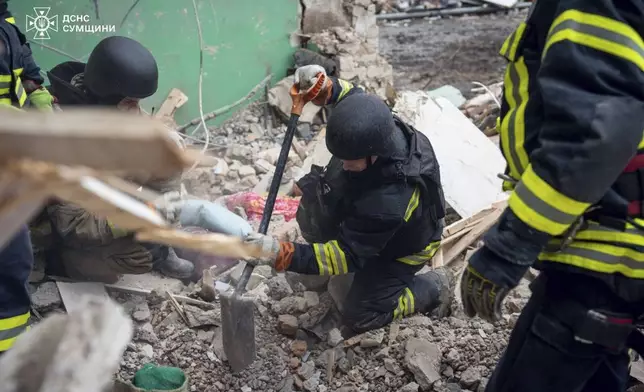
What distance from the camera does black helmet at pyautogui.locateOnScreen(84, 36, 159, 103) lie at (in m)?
3.57

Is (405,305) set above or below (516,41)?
below

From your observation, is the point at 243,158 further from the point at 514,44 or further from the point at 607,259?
the point at 607,259

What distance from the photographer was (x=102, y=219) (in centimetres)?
366

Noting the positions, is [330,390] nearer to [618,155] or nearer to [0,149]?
[618,155]

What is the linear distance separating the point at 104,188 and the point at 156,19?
4620mm

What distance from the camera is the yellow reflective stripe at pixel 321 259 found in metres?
3.33

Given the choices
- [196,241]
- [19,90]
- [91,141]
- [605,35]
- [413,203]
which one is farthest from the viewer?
[19,90]

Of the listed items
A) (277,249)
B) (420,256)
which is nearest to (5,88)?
(277,249)

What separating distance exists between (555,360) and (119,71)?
2.62 metres

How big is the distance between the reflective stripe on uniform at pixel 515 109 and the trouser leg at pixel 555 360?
472mm

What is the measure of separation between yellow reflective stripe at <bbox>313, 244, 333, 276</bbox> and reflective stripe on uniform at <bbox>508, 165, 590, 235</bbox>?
131cm

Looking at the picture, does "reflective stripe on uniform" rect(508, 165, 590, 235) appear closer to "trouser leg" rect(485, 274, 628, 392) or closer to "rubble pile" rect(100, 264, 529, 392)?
"trouser leg" rect(485, 274, 628, 392)

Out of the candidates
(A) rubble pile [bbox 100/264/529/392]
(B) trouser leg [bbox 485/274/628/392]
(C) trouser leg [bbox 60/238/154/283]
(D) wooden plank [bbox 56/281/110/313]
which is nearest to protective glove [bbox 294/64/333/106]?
(A) rubble pile [bbox 100/264/529/392]

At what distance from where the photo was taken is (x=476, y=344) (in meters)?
3.60
